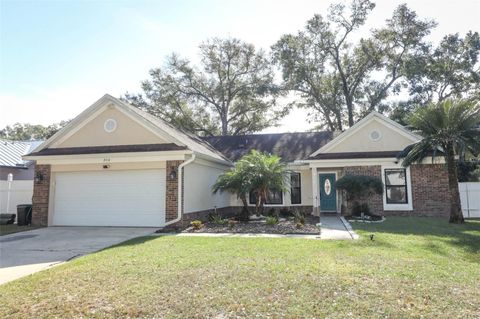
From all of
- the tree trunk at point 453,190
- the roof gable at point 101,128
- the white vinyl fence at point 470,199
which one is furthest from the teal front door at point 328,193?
the roof gable at point 101,128

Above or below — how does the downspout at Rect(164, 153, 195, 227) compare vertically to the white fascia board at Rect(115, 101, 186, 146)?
below

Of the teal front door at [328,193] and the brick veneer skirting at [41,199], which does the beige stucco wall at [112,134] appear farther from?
the teal front door at [328,193]

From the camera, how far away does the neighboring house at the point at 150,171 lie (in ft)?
42.3

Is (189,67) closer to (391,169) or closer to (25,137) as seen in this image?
(391,169)

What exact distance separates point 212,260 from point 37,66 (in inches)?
381

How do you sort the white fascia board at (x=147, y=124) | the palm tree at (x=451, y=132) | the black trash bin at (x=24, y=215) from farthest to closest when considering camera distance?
the black trash bin at (x=24, y=215), the white fascia board at (x=147, y=124), the palm tree at (x=451, y=132)

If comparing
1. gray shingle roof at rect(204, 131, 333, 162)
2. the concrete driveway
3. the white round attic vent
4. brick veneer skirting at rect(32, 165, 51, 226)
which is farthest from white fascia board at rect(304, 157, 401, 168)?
brick veneer skirting at rect(32, 165, 51, 226)

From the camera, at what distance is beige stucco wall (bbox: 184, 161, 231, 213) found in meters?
13.2

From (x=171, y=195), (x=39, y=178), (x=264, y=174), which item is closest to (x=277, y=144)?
(x=264, y=174)

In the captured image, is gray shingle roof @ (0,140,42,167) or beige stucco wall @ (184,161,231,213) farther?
gray shingle roof @ (0,140,42,167)

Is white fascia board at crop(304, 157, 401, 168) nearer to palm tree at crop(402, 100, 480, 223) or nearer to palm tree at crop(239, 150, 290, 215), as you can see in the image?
palm tree at crop(402, 100, 480, 223)

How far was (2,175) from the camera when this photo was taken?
65.7 ft

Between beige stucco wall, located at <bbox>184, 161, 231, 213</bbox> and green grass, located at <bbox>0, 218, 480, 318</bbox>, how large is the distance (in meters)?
4.79

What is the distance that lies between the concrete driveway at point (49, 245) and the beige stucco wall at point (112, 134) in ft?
11.6
